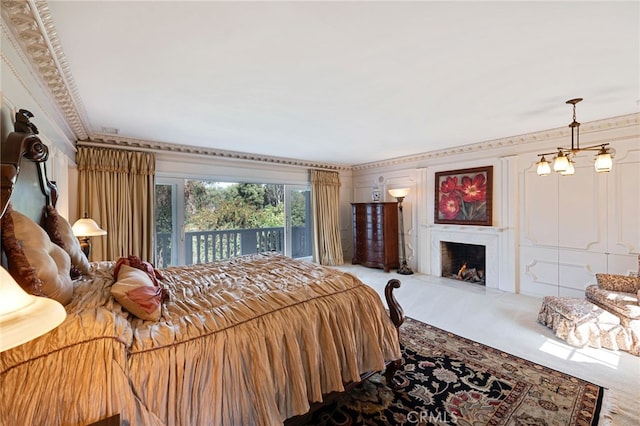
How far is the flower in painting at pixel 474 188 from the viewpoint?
14.6 ft

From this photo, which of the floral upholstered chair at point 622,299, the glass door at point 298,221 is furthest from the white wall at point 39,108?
the floral upholstered chair at point 622,299

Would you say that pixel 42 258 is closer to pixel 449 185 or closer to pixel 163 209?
pixel 163 209

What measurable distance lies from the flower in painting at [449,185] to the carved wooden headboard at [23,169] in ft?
16.9

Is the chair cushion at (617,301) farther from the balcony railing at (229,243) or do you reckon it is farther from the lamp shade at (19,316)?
the balcony railing at (229,243)

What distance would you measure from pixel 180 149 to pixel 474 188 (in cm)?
487

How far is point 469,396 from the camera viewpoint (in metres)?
1.93

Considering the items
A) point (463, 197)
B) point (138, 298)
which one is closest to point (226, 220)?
point (138, 298)

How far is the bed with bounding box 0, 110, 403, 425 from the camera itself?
1031mm

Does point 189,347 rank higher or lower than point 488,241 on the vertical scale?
lower

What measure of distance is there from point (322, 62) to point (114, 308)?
6.38 feet

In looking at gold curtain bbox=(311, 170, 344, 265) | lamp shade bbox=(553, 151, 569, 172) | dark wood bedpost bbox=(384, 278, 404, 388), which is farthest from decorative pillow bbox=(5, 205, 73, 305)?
gold curtain bbox=(311, 170, 344, 265)

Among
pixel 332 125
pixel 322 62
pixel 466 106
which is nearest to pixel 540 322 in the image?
pixel 466 106

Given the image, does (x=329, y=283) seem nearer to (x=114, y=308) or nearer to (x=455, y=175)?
(x=114, y=308)

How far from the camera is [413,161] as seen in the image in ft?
17.9
